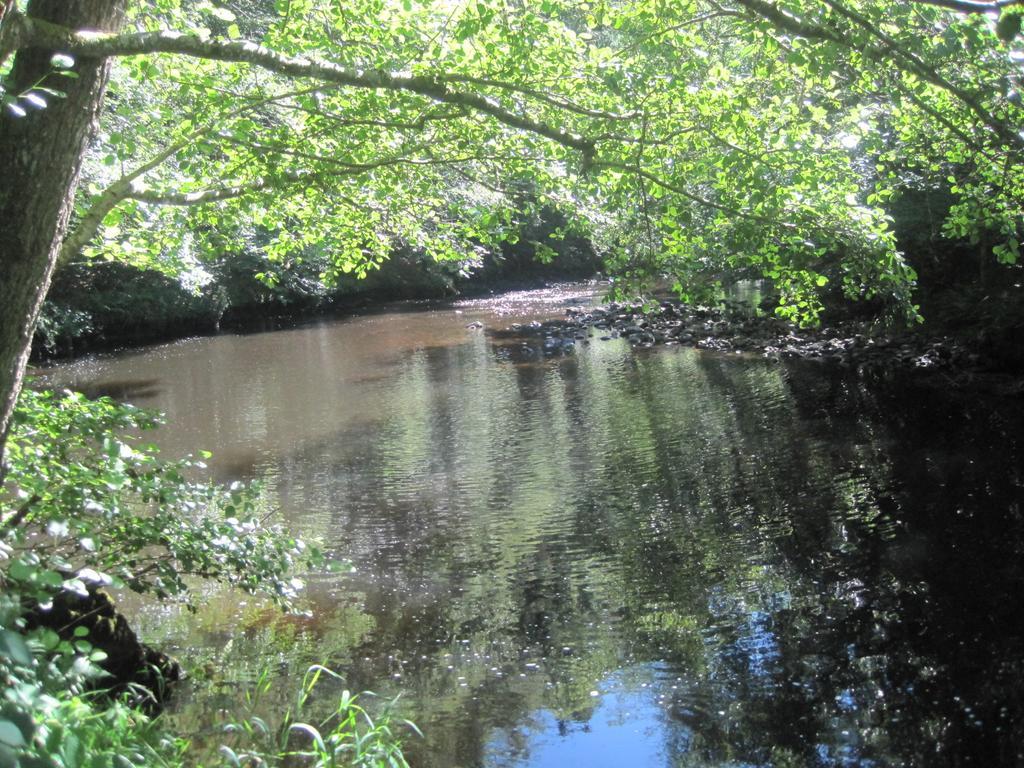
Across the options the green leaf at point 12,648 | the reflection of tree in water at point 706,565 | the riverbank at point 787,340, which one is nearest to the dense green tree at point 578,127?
the reflection of tree in water at point 706,565

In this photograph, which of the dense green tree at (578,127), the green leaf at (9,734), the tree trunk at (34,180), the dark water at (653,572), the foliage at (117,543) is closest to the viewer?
the green leaf at (9,734)

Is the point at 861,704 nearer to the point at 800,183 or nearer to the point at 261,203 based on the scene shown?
the point at 800,183

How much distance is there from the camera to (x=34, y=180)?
294 cm

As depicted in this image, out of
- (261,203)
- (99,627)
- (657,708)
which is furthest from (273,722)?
(261,203)

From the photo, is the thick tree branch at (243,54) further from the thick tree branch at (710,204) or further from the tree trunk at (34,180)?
the thick tree branch at (710,204)

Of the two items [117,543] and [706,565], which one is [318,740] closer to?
[117,543]

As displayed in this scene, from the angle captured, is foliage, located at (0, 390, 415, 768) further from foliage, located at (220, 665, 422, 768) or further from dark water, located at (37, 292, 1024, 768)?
dark water, located at (37, 292, 1024, 768)

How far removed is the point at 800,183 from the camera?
200 inches

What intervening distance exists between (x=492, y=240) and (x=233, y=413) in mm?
9624

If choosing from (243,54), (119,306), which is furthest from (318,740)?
(119,306)

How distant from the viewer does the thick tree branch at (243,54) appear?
9.87ft

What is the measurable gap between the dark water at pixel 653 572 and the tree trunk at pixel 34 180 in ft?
9.67

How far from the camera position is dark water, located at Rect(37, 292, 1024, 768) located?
524 centimetres

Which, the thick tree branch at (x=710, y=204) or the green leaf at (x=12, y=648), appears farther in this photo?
the thick tree branch at (x=710, y=204)
